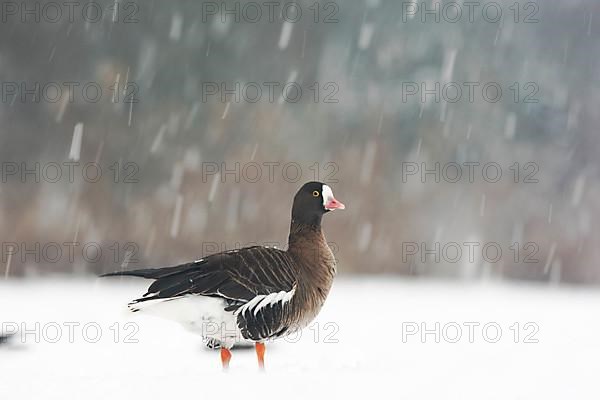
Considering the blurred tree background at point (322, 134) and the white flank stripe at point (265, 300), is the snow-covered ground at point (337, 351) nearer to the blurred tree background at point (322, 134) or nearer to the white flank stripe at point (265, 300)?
the white flank stripe at point (265, 300)

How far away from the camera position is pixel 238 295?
4.08 meters

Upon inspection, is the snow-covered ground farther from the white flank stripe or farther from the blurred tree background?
the blurred tree background

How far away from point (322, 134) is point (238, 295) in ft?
27.8

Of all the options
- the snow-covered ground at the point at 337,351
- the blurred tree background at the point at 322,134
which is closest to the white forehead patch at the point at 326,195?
the snow-covered ground at the point at 337,351

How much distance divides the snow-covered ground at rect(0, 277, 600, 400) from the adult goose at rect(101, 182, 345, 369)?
0.26 meters

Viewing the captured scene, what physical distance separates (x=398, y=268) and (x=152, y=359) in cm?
786

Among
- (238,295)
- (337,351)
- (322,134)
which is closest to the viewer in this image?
(238,295)

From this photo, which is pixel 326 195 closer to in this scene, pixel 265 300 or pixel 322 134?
pixel 265 300

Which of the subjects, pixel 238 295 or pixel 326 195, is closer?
pixel 238 295

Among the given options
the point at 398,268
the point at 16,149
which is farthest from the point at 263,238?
the point at 16,149

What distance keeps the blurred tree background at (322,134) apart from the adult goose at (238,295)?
737cm

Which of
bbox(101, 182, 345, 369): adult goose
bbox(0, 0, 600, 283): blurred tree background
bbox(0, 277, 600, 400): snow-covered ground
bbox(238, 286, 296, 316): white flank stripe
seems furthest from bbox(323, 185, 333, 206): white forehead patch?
bbox(0, 0, 600, 283): blurred tree background

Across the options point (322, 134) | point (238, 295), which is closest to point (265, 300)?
point (238, 295)

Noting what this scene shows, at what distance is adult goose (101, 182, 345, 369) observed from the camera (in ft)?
13.2
